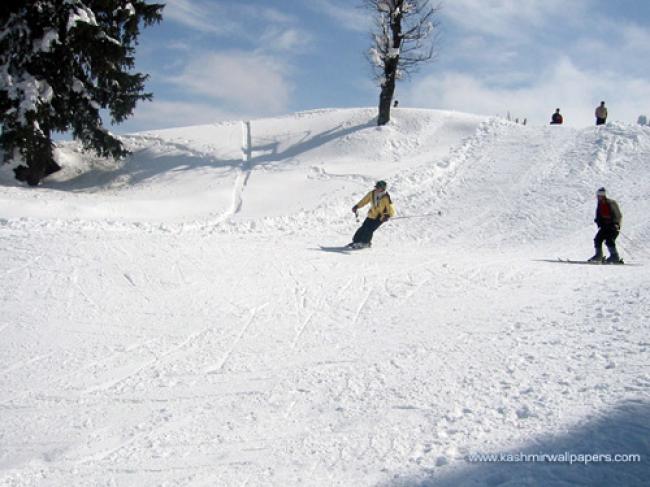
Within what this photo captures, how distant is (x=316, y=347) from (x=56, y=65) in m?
15.6

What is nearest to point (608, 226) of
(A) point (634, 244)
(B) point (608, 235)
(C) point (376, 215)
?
(B) point (608, 235)

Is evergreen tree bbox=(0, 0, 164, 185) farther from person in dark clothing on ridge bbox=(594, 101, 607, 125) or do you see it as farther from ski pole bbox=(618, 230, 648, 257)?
person in dark clothing on ridge bbox=(594, 101, 607, 125)

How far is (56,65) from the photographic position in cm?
1620

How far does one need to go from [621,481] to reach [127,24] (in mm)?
19737

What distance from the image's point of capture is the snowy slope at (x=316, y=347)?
363 centimetres

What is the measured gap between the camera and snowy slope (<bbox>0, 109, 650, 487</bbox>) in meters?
3.63

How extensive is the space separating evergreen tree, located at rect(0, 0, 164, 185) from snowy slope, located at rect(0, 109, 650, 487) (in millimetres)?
2552

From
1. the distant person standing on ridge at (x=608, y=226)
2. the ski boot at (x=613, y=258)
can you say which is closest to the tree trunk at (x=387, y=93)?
the distant person standing on ridge at (x=608, y=226)

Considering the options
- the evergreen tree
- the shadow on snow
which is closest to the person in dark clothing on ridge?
the evergreen tree

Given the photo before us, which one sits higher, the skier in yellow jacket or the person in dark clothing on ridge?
the person in dark clothing on ridge

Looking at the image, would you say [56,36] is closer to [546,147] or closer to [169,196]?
[169,196]

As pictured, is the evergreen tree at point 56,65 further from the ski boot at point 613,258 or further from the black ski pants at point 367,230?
the ski boot at point 613,258

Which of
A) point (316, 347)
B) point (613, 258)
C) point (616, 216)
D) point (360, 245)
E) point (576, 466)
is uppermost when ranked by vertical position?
point (616, 216)

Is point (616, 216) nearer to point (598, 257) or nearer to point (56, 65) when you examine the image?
point (598, 257)
